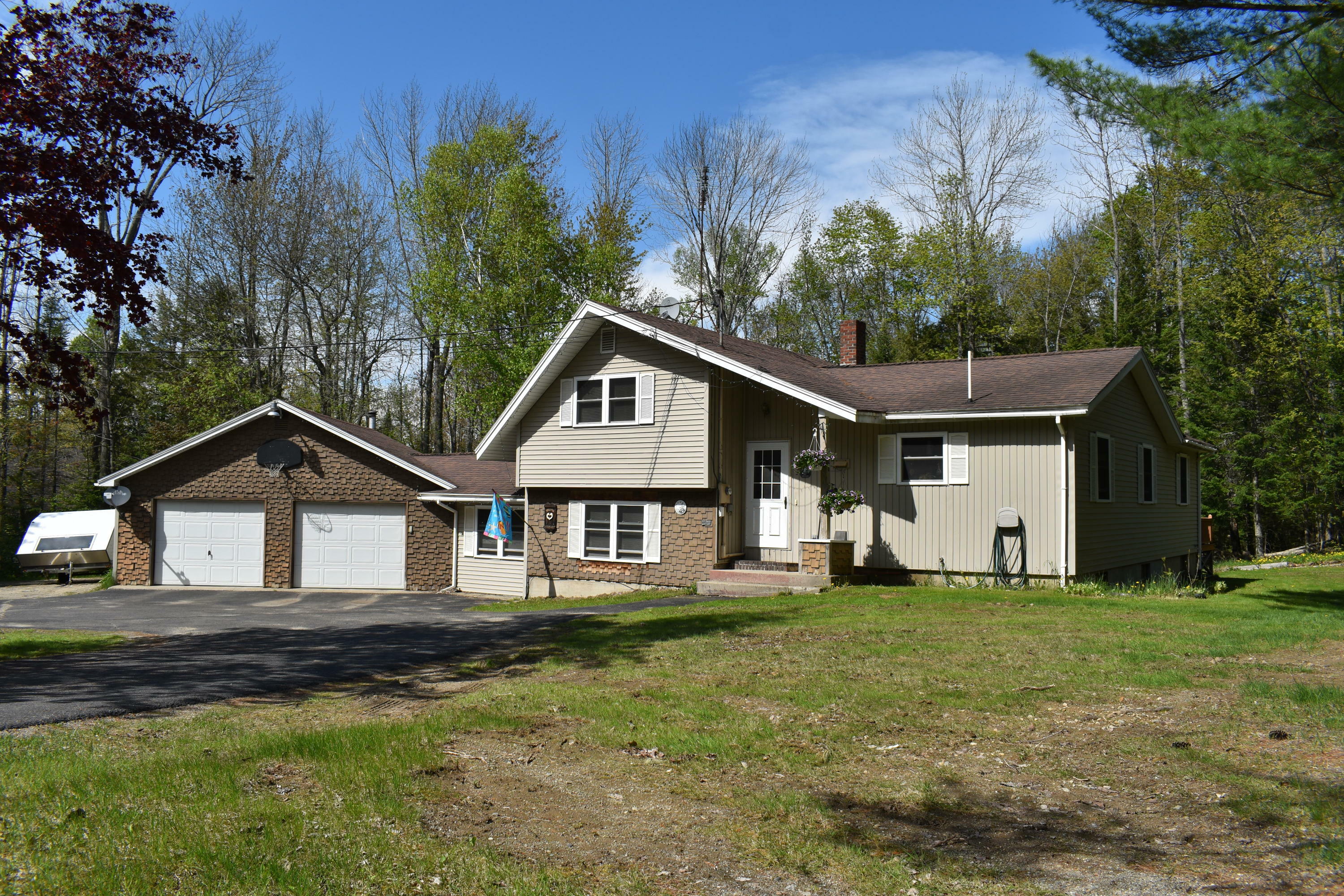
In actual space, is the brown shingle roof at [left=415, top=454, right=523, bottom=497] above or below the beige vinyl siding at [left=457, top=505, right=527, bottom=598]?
above

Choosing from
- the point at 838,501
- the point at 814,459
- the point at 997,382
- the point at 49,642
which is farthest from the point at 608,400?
the point at 49,642

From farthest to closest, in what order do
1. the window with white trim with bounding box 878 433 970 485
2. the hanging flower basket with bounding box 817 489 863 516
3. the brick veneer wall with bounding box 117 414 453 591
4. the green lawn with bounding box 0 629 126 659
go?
the brick veneer wall with bounding box 117 414 453 591
the hanging flower basket with bounding box 817 489 863 516
the window with white trim with bounding box 878 433 970 485
the green lawn with bounding box 0 629 126 659

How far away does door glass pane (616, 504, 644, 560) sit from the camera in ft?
63.5

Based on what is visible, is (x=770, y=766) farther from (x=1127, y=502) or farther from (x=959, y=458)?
(x=1127, y=502)

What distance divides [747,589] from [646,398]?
446cm

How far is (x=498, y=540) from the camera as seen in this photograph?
22.0 m

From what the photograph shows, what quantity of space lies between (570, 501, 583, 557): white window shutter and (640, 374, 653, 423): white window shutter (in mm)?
2645

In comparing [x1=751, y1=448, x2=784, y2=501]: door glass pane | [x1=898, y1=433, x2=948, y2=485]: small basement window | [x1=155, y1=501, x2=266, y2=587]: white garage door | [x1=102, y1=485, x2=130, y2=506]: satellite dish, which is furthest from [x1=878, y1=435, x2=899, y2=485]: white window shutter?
[x1=102, y1=485, x2=130, y2=506]: satellite dish

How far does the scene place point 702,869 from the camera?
13.8ft

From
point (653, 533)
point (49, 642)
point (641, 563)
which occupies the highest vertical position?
point (653, 533)

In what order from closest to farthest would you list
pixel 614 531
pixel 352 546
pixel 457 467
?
pixel 614 531 → pixel 352 546 → pixel 457 467

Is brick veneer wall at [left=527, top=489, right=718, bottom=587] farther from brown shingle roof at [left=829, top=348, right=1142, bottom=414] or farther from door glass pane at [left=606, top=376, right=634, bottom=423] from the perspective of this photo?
brown shingle roof at [left=829, top=348, right=1142, bottom=414]

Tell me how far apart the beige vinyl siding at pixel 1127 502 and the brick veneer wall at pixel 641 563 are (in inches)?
266

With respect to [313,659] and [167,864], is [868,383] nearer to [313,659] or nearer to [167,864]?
[313,659]
